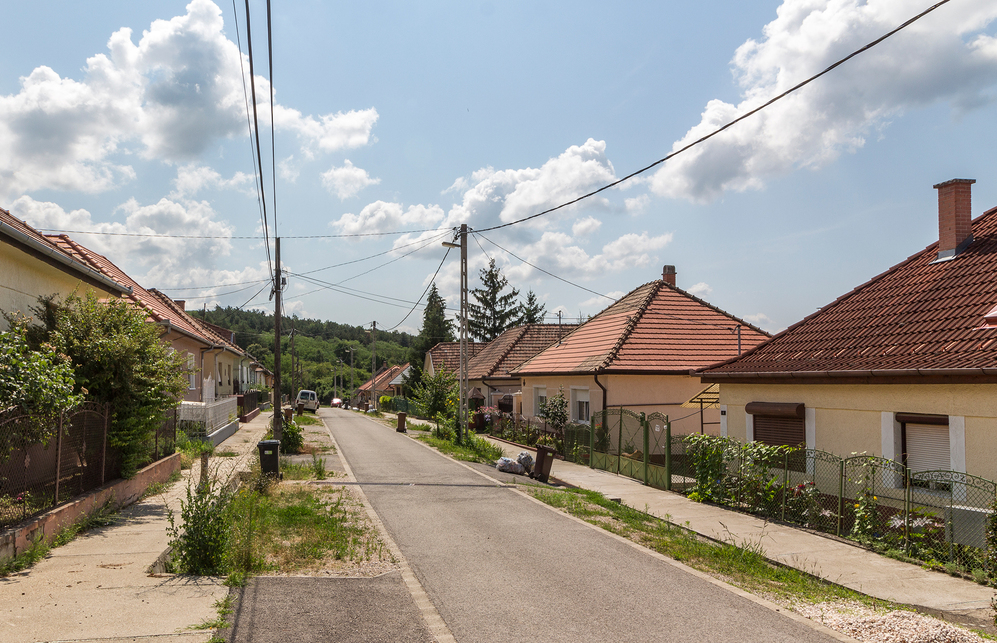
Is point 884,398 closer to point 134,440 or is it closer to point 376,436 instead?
point 134,440

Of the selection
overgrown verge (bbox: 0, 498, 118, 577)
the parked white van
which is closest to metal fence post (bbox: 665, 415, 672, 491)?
overgrown verge (bbox: 0, 498, 118, 577)

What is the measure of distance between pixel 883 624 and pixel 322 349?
13177 centimetres

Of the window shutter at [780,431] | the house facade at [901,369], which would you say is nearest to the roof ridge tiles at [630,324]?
the house facade at [901,369]

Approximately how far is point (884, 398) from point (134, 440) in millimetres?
13186

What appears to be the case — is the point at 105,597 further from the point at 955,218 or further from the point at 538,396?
the point at 538,396

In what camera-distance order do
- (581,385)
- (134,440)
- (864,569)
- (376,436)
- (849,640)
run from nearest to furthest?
(849,640), (864,569), (134,440), (581,385), (376,436)

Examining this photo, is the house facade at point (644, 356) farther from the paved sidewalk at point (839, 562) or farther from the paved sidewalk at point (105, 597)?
the paved sidewalk at point (105, 597)

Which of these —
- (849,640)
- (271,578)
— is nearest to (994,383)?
(849,640)

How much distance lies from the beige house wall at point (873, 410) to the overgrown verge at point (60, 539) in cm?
1240

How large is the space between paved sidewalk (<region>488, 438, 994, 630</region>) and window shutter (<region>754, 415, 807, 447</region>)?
6.43 ft

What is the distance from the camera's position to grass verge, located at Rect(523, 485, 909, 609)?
8.12 meters

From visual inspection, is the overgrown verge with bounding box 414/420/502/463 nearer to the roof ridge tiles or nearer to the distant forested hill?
the roof ridge tiles

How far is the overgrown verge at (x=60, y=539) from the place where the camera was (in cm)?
739

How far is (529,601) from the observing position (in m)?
7.46
